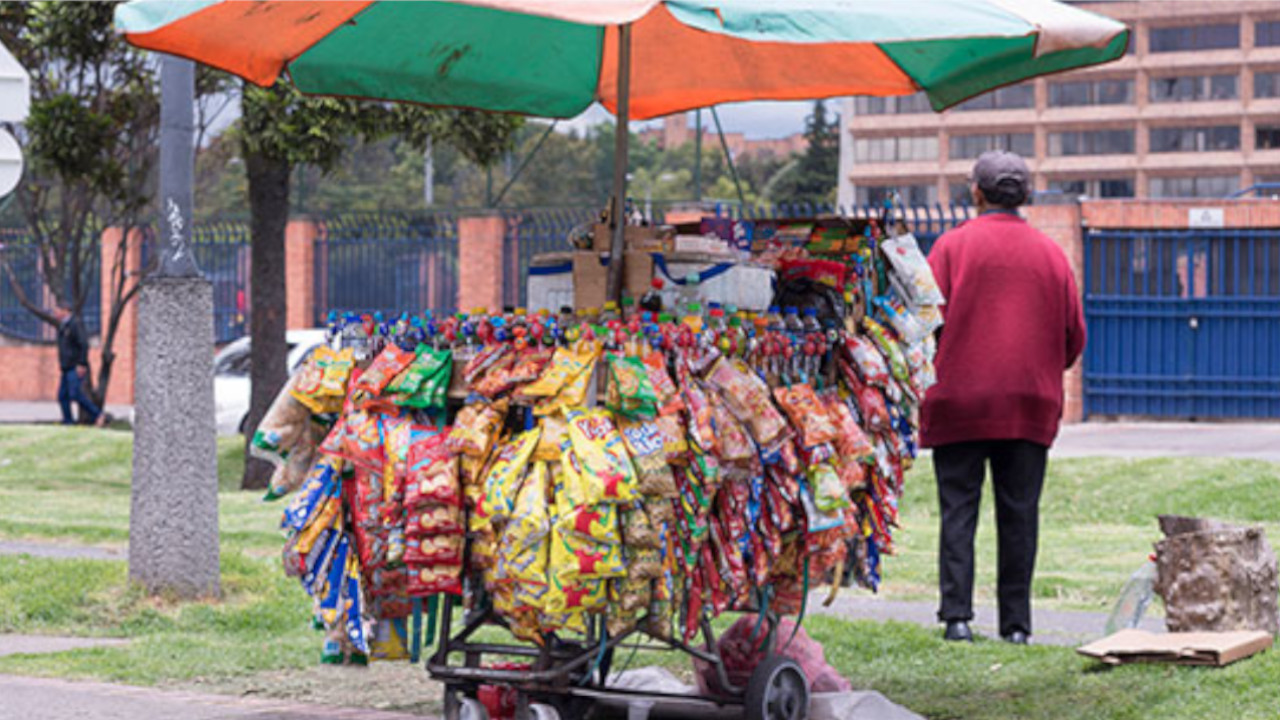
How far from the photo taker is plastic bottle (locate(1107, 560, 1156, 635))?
24.7 ft

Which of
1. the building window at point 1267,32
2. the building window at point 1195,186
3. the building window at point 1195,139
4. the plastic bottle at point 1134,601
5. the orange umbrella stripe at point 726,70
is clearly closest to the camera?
the orange umbrella stripe at point 726,70

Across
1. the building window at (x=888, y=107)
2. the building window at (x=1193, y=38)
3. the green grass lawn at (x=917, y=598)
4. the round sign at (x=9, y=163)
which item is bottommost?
the green grass lawn at (x=917, y=598)

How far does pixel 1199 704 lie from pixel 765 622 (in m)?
1.43

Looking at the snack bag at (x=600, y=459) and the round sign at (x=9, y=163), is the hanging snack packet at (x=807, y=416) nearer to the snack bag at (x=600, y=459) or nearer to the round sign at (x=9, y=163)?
the snack bag at (x=600, y=459)

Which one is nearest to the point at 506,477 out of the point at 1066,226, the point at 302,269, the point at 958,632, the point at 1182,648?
the point at 1182,648

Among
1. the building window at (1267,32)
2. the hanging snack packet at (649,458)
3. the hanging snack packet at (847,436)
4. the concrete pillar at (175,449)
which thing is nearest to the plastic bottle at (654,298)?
the hanging snack packet at (649,458)

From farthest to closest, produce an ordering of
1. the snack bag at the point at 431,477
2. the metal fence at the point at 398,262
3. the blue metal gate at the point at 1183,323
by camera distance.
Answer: the metal fence at the point at 398,262
the blue metal gate at the point at 1183,323
the snack bag at the point at 431,477

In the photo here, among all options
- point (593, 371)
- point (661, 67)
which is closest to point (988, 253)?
point (661, 67)

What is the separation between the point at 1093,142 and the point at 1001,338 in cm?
8924

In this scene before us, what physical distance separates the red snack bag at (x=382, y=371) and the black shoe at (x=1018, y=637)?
3.13 meters

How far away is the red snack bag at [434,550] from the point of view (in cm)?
561

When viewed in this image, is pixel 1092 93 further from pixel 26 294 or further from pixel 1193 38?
pixel 26 294

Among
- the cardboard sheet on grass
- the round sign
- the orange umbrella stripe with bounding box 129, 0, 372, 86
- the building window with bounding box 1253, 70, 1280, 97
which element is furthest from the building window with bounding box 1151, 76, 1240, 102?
the round sign

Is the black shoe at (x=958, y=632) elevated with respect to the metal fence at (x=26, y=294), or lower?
lower
